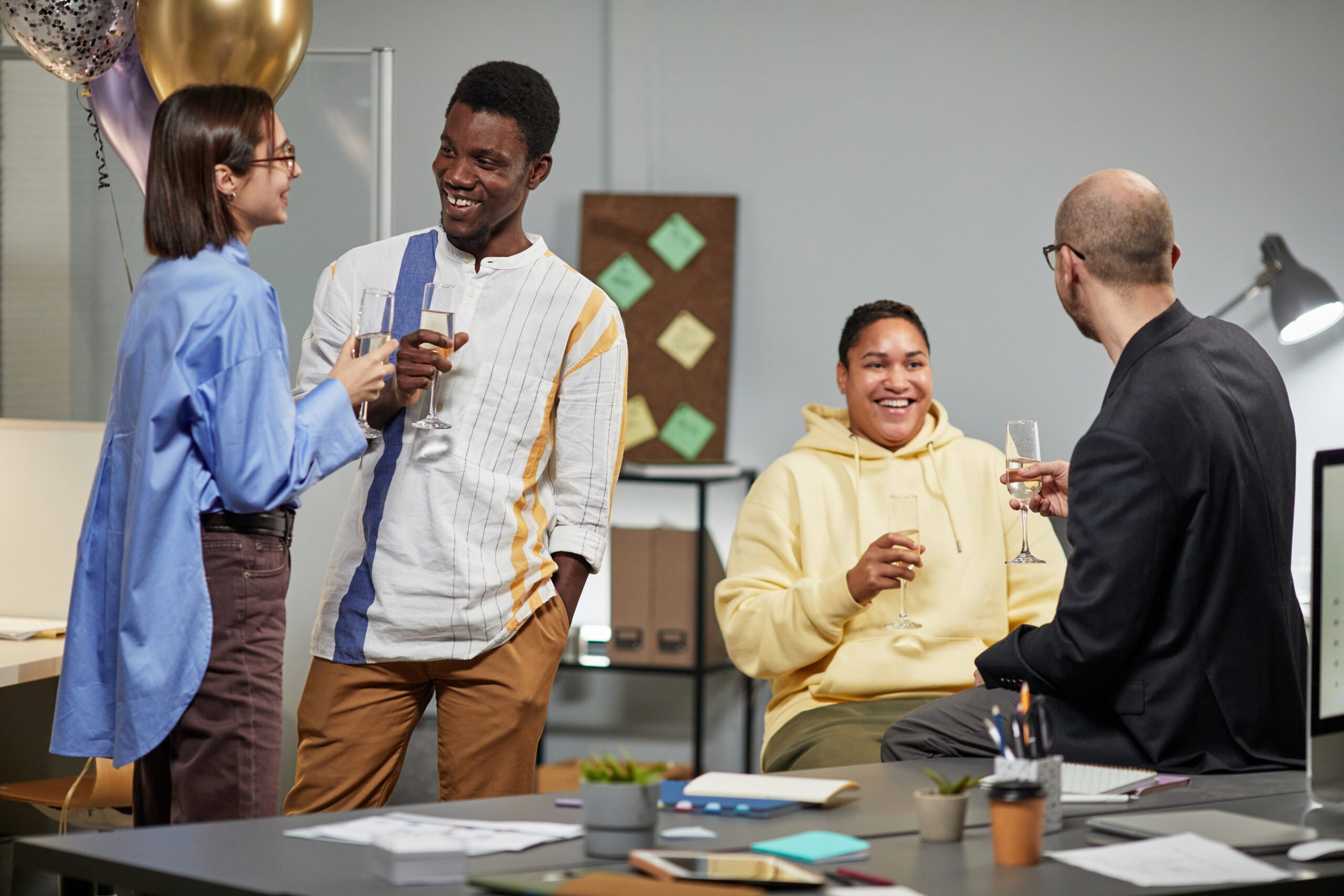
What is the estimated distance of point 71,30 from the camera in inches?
98.0

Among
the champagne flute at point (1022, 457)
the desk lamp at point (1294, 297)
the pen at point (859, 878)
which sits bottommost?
the pen at point (859, 878)

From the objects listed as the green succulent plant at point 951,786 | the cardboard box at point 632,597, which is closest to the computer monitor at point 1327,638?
the green succulent plant at point 951,786

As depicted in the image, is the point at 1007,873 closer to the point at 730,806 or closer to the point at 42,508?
the point at 730,806

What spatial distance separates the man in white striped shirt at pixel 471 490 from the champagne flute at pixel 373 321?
0.15 ft

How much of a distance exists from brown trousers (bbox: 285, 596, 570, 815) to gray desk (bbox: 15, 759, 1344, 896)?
0.47 m

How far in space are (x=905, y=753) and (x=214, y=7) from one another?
1814mm

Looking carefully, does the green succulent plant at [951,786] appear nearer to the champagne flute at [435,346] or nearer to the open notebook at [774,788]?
the open notebook at [774,788]

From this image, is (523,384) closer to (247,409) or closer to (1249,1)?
(247,409)

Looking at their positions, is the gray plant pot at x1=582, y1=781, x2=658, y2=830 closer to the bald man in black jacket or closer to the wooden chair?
the bald man in black jacket

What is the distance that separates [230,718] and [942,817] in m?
0.94

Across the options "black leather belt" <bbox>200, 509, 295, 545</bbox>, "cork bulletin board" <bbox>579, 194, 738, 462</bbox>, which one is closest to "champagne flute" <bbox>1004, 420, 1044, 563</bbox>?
"black leather belt" <bbox>200, 509, 295, 545</bbox>

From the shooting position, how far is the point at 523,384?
2.15 metres

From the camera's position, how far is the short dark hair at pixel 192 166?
5.92 ft

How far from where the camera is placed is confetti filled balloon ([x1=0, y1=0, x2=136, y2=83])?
248cm
